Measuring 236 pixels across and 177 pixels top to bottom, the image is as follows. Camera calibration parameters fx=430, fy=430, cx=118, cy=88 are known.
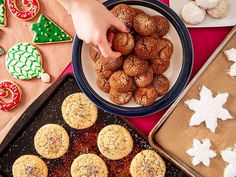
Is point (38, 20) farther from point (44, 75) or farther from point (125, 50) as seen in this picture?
point (125, 50)

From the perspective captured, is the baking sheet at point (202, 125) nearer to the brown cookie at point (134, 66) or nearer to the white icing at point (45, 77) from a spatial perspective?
the brown cookie at point (134, 66)

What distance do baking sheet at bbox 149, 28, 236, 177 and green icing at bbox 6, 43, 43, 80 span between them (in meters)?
0.45

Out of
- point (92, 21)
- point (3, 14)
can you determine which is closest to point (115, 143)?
point (92, 21)

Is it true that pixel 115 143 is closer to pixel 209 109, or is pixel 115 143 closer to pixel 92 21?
pixel 209 109

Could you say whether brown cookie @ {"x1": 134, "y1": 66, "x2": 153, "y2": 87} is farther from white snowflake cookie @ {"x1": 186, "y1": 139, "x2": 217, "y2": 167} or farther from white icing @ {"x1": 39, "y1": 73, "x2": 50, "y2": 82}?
white icing @ {"x1": 39, "y1": 73, "x2": 50, "y2": 82}

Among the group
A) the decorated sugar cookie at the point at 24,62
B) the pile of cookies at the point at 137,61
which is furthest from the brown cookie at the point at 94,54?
the decorated sugar cookie at the point at 24,62

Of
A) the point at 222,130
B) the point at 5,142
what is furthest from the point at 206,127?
the point at 5,142

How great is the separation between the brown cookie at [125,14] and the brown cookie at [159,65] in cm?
12

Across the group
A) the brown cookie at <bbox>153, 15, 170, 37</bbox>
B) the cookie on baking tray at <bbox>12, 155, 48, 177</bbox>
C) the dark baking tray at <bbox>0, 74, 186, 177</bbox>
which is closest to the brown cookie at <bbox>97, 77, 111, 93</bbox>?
the dark baking tray at <bbox>0, 74, 186, 177</bbox>

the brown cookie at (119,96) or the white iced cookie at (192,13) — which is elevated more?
the white iced cookie at (192,13)

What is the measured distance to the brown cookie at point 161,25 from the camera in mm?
1266

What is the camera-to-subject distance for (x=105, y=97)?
4.33 feet

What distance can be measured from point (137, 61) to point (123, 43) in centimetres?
8

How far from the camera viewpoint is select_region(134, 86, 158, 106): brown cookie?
1.25 metres
